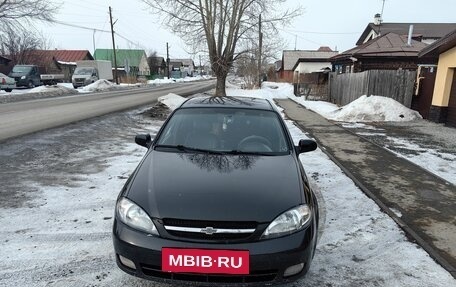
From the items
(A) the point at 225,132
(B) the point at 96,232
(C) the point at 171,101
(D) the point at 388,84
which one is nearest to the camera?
(B) the point at 96,232

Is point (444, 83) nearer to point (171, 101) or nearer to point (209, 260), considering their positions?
point (171, 101)

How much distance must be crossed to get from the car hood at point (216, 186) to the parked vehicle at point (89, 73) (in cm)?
3577

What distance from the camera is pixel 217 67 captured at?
2052 cm

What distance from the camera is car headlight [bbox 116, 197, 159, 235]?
2.64m

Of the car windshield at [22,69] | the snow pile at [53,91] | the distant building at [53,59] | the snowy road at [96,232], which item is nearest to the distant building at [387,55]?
the snowy road at [96,232]

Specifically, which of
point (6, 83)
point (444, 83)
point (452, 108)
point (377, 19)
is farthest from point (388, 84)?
point (6, 83)

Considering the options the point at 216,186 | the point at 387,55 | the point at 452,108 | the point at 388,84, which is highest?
the point at 387,55

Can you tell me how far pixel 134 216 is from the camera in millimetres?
2738

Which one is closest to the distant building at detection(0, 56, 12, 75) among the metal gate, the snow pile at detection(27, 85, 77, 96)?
the snow pile at detection(27, 85, 77, 96)

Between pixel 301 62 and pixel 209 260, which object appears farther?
pixel 301 62

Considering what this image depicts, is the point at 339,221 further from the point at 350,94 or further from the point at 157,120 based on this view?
the point at 350,94

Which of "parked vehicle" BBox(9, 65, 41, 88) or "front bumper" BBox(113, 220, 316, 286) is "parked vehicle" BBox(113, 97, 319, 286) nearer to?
"front bumper" BBox(113, 220, 316, 286)

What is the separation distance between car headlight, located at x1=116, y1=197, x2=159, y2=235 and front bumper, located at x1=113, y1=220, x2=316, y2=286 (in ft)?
0.15

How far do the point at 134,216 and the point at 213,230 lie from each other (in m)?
0.62
